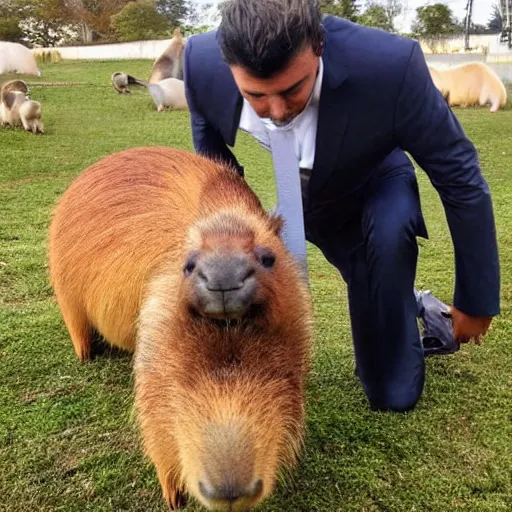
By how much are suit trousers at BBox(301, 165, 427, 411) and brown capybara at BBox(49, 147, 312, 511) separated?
645 mm

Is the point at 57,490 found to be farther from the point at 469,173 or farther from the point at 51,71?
the point at 51,71

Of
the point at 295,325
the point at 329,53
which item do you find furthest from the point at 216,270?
the point at 329,53

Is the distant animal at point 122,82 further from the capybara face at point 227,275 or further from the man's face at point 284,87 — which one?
the capybara face at point 227,275

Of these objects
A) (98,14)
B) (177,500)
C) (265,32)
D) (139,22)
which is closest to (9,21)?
(98,14)

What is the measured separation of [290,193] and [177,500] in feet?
4.43

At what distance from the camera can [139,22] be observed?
36219 mm

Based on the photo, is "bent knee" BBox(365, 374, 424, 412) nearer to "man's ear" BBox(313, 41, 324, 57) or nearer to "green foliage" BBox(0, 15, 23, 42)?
"man's ear" BBox(313, 41, 324, 57)

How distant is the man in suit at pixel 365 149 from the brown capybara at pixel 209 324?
38 centimetres

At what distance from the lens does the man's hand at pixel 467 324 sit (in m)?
3.10

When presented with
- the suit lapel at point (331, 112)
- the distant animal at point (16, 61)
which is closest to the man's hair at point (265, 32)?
the suit lapel at point (331, 112)

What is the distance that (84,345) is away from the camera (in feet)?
12.3

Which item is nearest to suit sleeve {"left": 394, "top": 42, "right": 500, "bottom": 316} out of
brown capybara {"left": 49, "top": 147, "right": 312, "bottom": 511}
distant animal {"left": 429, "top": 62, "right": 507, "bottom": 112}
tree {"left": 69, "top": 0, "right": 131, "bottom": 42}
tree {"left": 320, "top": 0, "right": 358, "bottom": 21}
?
brown capybara {"left": 49, "top": 147, "right": 312, "bottom": 511}

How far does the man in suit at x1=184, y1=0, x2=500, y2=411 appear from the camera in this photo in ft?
7.86

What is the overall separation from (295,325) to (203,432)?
547 mm
